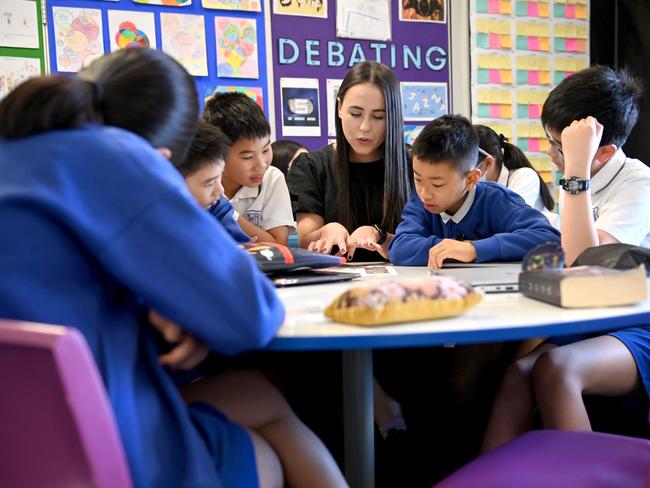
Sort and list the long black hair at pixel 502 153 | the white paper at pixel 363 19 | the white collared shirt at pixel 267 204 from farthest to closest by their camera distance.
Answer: the white paper at pixel 363 19 < the long black hair at pixel 502 153 < the white collared shirt at pixel 267 204

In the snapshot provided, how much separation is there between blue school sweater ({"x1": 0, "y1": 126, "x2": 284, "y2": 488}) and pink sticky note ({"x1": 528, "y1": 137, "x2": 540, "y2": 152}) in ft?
11.2

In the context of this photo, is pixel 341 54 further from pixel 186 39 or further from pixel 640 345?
pixel 640 345

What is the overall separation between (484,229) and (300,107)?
191 centimetres

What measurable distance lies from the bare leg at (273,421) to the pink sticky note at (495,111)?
3.06m

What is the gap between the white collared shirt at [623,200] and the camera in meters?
1.68

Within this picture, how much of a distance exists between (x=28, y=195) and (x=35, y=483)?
30 cm

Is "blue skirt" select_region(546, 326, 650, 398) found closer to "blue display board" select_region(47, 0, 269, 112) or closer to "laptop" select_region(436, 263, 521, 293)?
"laptop" select_region(436, 263, 521, 293)

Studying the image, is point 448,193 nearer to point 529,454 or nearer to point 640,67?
point 529,454

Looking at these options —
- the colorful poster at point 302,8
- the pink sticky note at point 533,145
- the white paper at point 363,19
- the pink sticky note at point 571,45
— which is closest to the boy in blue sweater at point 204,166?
the colorful poster at point 302,8

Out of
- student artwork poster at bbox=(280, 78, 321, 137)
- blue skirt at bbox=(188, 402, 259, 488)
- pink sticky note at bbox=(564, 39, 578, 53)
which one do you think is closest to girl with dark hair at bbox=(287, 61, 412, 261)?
student artwork poster at bbox=(280, 78, 321, 137)

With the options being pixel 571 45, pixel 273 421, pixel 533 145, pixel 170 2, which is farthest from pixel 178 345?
pixel 571 45

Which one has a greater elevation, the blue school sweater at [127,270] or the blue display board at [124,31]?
the blue display board at [124,31]

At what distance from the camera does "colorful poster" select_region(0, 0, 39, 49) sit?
2.94m

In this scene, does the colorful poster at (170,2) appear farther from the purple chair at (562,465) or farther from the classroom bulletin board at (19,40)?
the purple chair at (562,465)
